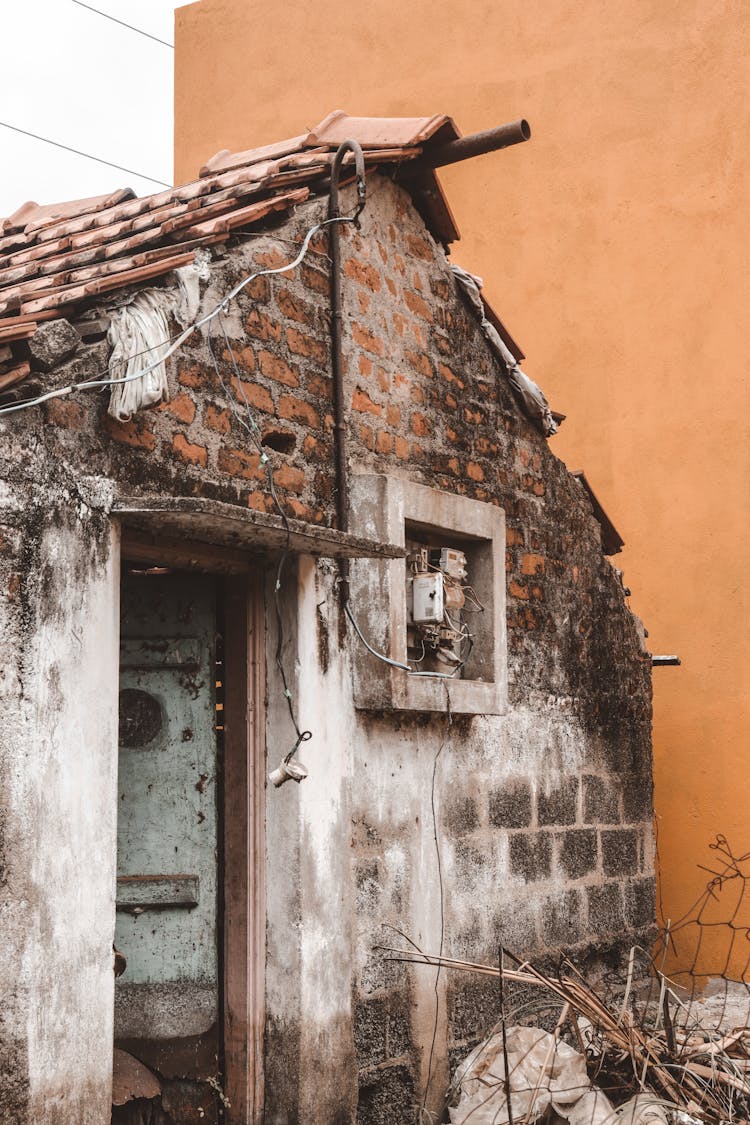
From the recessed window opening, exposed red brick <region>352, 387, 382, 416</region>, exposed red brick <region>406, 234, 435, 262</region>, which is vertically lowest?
the recessed window opening

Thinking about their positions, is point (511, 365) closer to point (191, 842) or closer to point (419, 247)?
point (419, 247)

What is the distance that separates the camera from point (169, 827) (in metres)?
4.95

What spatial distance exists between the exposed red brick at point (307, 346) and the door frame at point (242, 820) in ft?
2.75

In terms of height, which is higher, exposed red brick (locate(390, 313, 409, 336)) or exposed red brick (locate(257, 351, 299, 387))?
exposed red brick (locate(390, 313, 409, 336))

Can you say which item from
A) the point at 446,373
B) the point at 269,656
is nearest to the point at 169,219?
the point at 446,373

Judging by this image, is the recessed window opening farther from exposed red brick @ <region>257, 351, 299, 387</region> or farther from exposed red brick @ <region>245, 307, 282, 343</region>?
exposed red brick @ <region>245, 307, 282, 343</region>

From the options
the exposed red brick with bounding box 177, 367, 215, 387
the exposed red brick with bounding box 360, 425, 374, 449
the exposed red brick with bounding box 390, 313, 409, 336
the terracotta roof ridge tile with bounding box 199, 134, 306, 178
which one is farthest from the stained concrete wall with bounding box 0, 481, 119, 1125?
the terracotta roof ridge tile with bounding box 199, 134, 306, 178

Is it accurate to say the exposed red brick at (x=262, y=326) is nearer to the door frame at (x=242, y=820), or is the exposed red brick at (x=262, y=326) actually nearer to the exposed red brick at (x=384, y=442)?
the exposed red brick at (x=384, y=442)

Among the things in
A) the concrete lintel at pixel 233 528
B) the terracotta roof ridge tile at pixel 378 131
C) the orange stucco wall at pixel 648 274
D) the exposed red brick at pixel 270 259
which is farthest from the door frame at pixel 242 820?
the orange stucco wall at pixel 648 274

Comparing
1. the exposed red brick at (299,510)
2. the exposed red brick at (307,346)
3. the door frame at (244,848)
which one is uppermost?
the exposed red brick at (307,346)

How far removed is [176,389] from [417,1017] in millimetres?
2632

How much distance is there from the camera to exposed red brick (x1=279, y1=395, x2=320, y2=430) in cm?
496

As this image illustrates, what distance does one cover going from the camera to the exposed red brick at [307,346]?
504 centimetres

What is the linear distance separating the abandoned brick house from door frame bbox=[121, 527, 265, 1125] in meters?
0.01
